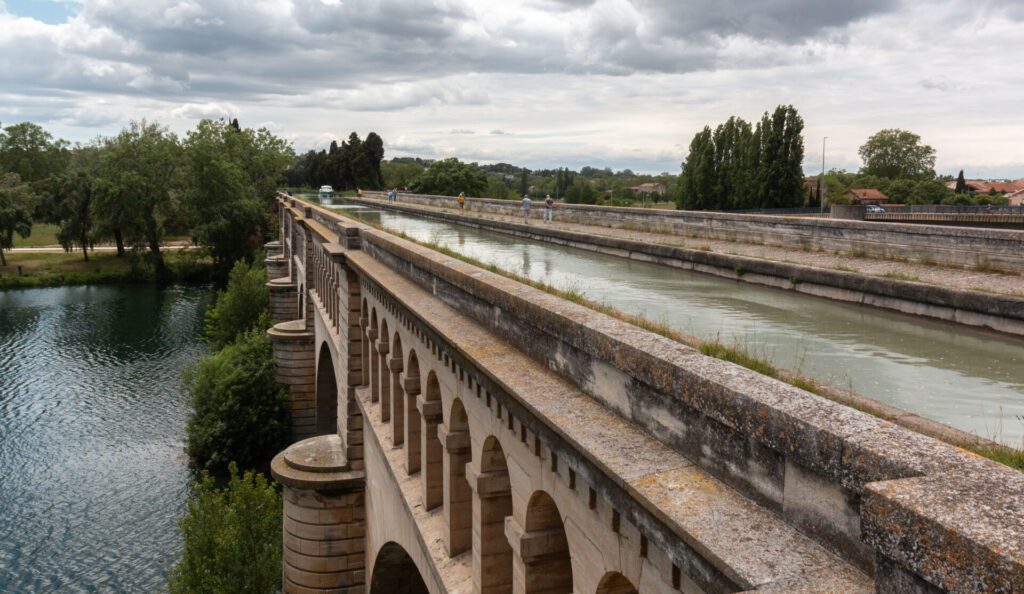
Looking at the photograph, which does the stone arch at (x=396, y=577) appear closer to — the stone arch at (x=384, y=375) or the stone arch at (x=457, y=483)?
the stone arch at (x=384, y=375)

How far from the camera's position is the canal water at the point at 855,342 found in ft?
19.5

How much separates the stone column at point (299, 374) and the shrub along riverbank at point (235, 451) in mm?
400

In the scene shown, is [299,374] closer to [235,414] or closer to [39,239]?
[235,414]

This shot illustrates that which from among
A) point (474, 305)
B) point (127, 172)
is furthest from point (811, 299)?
point (127, 172)

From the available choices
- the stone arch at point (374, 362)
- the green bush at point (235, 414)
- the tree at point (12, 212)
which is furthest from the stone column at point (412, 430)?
the tree at point (12, 212)

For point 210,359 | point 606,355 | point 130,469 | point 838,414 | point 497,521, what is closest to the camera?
point 838,414

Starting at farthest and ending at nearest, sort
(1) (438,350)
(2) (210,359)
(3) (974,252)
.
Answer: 1. (2) (210,359)
2. (3) (974,252)
3. (1) (438,350)

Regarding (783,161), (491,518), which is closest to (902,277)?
(491,518)

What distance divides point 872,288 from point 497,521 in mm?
5558

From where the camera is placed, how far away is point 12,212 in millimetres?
73062

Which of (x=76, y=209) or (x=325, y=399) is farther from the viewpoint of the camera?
(x=76, y=209)

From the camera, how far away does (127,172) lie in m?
70.9

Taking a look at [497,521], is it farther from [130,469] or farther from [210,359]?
[210,359]

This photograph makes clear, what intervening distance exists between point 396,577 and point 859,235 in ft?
38.2
